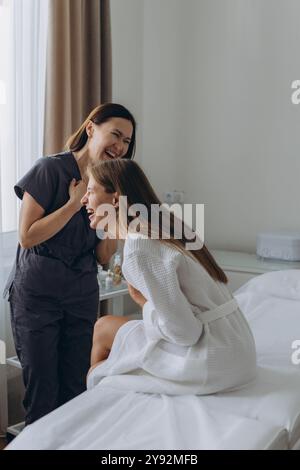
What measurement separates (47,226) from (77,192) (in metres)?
0.16

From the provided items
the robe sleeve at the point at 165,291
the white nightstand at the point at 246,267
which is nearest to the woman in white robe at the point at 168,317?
the robe sleeve at the point at 165,291

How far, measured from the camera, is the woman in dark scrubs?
6.24 feet

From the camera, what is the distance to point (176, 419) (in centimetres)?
132

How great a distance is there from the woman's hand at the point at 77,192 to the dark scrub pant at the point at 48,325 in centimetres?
23

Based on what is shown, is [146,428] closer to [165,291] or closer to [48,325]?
[165,291]

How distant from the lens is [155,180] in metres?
3.48

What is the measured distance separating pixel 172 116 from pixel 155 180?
41 centimetres

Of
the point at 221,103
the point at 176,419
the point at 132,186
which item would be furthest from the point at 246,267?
the point at 176,419

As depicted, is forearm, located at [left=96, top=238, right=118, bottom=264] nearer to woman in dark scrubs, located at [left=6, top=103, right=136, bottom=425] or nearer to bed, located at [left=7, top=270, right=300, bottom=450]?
woman in dark scrubs, located at [left=6, top=103, right=136, bottom=425]

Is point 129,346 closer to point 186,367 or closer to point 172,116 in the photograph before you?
point 186,367

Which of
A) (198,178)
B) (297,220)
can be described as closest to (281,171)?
(297,220)

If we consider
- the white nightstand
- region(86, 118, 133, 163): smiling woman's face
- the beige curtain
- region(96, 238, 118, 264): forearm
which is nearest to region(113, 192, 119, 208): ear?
region(86, 118, 133, 163): smiling woman's face

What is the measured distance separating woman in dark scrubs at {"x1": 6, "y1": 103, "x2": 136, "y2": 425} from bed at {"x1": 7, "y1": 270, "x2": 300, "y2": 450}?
45cm

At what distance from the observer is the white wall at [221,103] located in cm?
315
